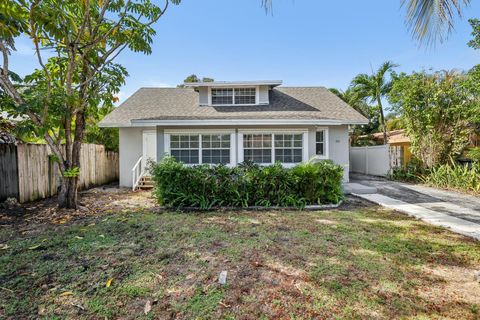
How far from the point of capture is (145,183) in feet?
37.2

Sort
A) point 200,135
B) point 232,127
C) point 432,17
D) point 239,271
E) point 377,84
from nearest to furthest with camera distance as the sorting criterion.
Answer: point 432,17, point 239,271, point 232,127, point 200,135, point 377,84

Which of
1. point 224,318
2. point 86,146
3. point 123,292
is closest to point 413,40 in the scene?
point 224,318

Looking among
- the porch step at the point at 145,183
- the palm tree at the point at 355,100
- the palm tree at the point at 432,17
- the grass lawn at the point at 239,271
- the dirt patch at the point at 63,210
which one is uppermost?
the palm tree at the point at 355,100

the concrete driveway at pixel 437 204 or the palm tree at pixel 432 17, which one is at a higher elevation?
the palm tree at pixel 432 17

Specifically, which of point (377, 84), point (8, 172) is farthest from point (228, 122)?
point (377, 84)

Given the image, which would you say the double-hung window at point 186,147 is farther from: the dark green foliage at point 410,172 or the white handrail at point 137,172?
the dark green foliage at point 410,172

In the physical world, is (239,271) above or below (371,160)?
below

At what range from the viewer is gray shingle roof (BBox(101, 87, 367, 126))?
11109mm

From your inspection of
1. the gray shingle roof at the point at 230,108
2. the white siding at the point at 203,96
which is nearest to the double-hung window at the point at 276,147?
the gray shingle roof at the point at 230,108

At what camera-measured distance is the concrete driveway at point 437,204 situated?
225 inches

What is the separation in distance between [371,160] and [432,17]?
600 inches

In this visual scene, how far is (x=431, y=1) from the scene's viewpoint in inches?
90.4

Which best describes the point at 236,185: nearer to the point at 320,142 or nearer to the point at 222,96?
the point at 320,142

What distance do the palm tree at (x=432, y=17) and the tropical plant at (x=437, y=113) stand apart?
11.6 m
